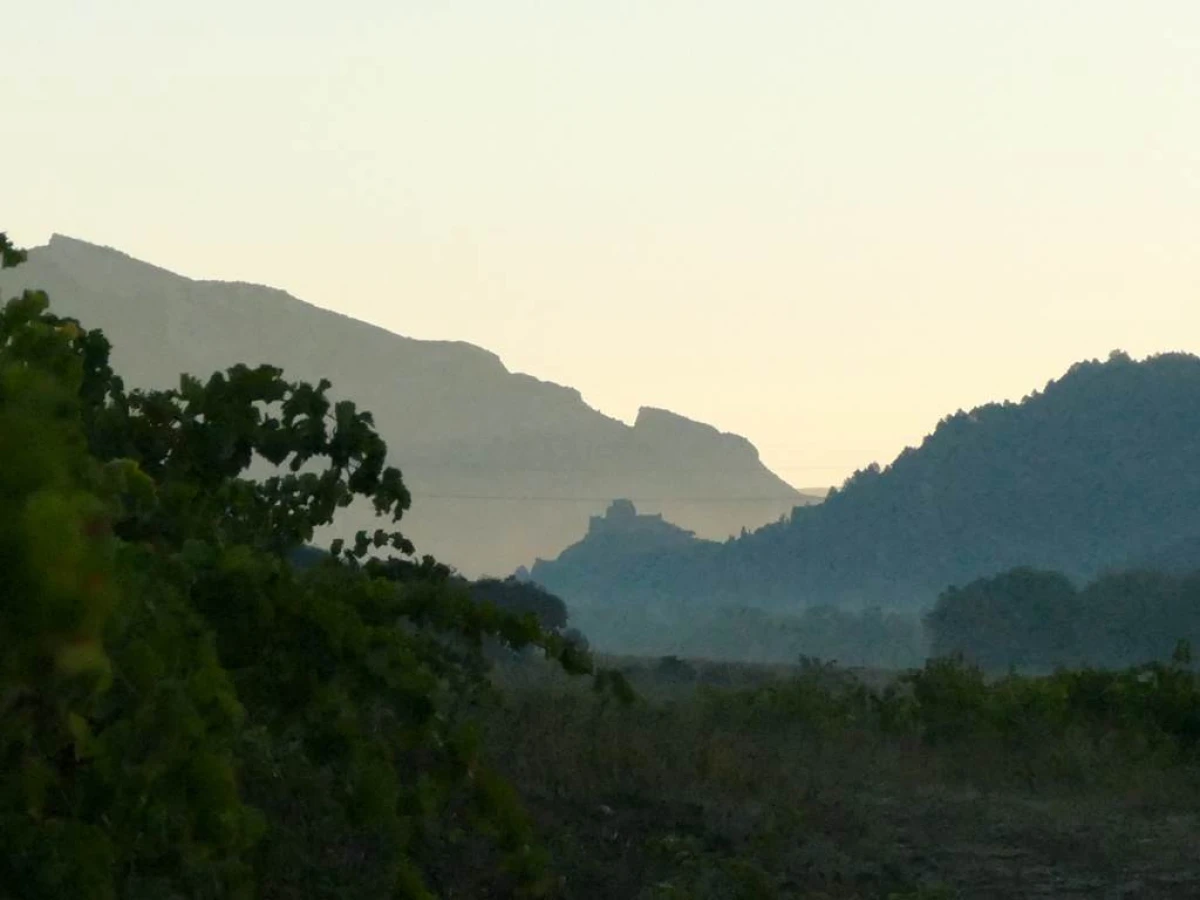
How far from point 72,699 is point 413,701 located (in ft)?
5.58

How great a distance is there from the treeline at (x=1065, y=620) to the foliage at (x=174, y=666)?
95720 mm

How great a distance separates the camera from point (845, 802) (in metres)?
11.8

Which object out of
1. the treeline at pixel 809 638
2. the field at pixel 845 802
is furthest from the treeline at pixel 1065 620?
the field at pixel 845 802

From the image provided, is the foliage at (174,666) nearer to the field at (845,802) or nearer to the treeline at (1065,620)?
the field at (845,802)

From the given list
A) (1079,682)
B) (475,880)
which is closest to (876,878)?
(475,880)

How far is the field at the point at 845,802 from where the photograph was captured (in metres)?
9.52

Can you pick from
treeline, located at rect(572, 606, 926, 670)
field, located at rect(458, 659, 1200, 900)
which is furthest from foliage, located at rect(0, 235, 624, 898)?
treeline, located at rect(572, 606, 926, 670)

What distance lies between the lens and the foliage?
2092 mm

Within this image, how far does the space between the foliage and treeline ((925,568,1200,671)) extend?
95.7 m

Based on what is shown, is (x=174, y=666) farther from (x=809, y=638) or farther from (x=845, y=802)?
(x=809, y=638)

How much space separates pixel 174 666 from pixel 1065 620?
10442 centimetres

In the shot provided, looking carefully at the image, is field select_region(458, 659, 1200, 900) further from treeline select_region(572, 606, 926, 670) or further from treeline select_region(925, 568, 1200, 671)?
treeline select_region(572, 606, 926, 670)

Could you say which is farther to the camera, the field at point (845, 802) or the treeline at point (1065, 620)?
the treeline at point (1065, 620)

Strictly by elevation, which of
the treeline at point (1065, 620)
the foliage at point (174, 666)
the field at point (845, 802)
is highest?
the treeline at point (1065, 620)
